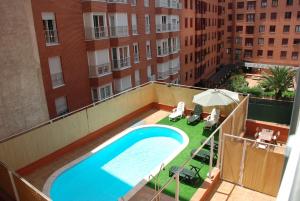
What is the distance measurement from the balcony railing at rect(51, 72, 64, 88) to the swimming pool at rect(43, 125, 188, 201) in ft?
24.4

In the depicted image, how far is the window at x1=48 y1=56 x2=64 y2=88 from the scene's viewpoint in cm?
1940

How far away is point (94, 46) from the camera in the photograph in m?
22.0

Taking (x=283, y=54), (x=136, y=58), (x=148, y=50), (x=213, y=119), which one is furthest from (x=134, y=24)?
(x=283, y=54)

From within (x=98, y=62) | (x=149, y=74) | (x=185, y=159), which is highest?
(x=98, y=62)

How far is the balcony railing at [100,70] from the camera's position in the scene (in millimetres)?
22656

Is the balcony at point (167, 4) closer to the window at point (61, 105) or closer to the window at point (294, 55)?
the window at point (61, 105)

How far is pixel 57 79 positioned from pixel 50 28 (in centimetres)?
388

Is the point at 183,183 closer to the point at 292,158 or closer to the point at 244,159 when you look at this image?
the point at 244,159

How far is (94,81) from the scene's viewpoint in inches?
891

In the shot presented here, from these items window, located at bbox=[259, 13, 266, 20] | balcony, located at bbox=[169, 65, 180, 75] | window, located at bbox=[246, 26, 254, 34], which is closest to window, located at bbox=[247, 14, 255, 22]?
window, located at bbox=[246, 26, 254, 34]

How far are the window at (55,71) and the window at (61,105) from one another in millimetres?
1175

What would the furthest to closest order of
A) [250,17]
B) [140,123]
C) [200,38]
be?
[250,17], [200,38], [140,123]

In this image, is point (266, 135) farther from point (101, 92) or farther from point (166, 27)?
point (166, 27)

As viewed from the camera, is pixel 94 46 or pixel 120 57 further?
pixel 120 57
